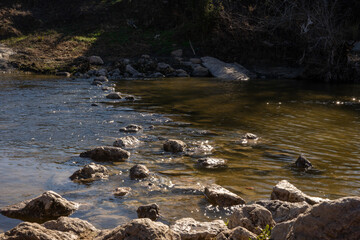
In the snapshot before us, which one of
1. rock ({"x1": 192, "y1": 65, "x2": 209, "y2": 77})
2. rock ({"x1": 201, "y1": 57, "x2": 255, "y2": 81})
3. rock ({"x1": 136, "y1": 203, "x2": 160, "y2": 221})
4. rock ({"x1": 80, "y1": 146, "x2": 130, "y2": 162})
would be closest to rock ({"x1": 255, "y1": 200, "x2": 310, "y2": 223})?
rock ({"x1": 136, "y1": 203, "x2": 160, "y2": 221})

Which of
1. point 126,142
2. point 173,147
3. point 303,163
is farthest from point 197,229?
point 126,142

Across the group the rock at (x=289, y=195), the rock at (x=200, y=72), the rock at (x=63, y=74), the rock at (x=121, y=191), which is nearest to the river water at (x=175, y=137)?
the rock at (x=121, y=191)

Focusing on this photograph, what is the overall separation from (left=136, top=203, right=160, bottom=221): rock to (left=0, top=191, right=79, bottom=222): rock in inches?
27.5

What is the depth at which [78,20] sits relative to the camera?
28.6 m

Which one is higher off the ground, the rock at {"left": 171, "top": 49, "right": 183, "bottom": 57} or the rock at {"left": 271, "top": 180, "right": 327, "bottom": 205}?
the rock at {"left": 171, "top": 49, "right": 183, "bottom": 57}

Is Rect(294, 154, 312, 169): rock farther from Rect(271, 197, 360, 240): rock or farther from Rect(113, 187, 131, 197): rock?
Rect(271, 197, 360, 240): rock

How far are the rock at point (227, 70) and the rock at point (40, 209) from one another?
53.2 ft

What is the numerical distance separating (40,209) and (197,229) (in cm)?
158

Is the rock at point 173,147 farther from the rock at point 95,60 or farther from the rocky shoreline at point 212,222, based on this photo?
the rock at point 95,60

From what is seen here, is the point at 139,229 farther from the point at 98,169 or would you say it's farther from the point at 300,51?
the point at 300,51

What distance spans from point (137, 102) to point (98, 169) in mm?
6874

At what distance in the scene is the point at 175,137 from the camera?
757cm

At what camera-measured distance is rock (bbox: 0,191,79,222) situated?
391 centimetres

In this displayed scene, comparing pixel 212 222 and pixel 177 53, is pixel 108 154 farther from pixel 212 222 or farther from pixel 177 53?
pixel 177 53
